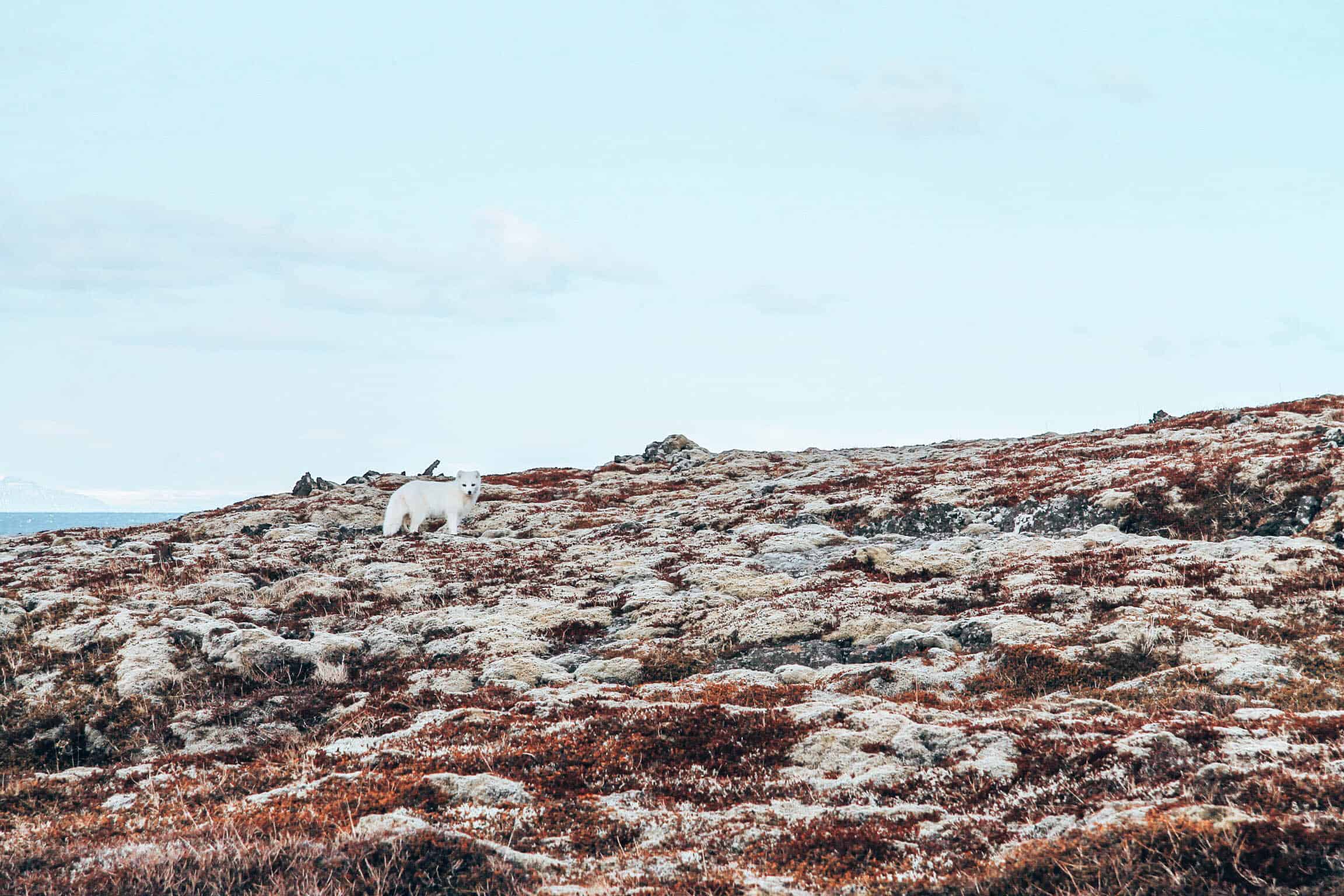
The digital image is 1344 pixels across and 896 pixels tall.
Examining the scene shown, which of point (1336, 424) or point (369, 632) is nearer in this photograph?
point (369, 632)

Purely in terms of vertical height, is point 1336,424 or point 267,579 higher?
point 1336,424

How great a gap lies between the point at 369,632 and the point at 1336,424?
3632 centimetres

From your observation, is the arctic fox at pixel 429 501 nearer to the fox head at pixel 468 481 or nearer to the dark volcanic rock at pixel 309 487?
the fox head at pixel 468 481

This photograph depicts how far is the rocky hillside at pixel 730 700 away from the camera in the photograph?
7.10 metres

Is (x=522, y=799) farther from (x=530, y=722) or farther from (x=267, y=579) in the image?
(x=267, y=579)

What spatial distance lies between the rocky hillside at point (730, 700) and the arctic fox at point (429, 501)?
2804 mm

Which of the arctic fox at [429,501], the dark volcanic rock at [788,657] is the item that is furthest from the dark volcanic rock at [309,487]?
the dark volcanic rock at [788,657]

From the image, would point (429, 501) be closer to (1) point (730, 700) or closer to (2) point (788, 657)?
(2) point (788, 657)

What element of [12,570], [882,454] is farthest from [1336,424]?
[12,570]

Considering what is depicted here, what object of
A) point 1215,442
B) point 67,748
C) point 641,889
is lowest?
point 67,748

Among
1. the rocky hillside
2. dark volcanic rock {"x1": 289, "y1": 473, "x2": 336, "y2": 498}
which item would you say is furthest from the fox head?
dark volcanic rock {"x1": 289, "y1": 473, "x2": 336, "y2": 498}

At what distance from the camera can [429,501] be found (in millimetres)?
36531

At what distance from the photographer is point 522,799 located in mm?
9406

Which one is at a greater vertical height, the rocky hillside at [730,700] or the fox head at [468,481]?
the fox head at [468,481]
